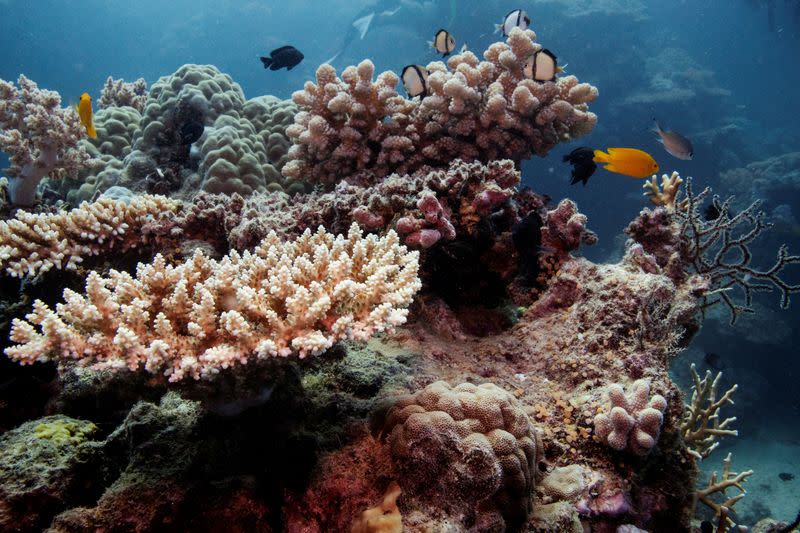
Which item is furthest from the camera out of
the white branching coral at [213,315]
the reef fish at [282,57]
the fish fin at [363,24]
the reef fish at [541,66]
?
the fish fin at [363,24]

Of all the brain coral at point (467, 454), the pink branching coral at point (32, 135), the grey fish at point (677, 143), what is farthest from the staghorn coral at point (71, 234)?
the grey fish at point (677, 143)

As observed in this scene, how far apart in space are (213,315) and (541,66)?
4.54 m

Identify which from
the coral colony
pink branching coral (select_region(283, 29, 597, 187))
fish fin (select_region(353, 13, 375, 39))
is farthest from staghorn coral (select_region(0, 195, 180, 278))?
fish fin (select_region(353, 13, 375, 39))

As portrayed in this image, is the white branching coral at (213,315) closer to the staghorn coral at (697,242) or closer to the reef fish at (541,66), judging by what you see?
the staghorn coral at (697,242)

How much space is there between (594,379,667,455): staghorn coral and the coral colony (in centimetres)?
2

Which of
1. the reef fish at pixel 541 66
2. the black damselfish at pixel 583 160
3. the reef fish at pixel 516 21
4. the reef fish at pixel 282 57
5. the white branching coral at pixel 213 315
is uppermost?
the reef fish at pixel 282 57

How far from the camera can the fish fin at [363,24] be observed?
40828 mm

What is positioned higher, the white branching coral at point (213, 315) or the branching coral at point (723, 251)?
the branching coral at point (723, 251)

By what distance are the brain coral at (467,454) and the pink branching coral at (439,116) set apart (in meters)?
3.22

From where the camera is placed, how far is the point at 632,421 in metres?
2.26

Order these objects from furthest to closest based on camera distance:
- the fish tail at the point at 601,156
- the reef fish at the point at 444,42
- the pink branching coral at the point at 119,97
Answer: the pink branching coral at the point at 119,97
the reef fish at the point at 444,42
the fish tail at the point at 601,156

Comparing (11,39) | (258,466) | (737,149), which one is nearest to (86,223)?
(258,466)

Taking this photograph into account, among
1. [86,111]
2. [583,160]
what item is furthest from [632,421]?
[86,111]

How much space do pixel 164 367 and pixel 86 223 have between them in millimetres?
2652
